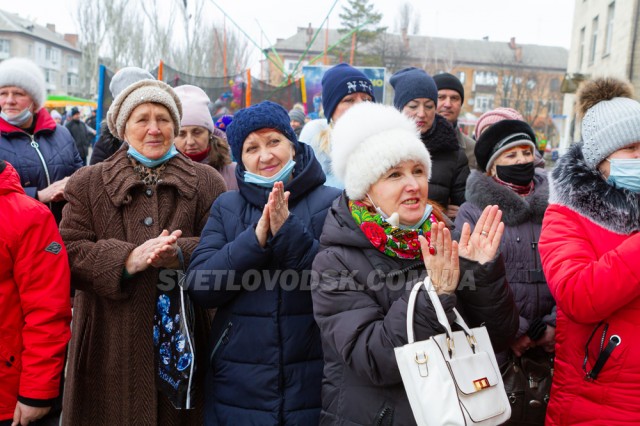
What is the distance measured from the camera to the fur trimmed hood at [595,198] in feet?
7.66

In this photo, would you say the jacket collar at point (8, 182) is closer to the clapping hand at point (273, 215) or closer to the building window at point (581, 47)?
the clapping hand at point (273, 215)

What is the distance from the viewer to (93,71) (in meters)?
48.6

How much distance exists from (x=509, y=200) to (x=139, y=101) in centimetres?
198

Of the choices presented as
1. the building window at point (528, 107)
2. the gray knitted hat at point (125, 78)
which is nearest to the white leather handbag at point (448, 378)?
the gray knitted hat at point (125, 78)

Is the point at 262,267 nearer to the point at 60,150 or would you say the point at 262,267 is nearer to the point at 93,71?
the point at 60,150

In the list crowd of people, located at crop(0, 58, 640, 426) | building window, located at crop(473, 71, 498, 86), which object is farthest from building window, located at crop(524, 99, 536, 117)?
crowd of people, located at crop(0, 58, 640, 426)

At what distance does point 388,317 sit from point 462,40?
287 feet

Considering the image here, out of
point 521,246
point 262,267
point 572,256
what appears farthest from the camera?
point 521,246

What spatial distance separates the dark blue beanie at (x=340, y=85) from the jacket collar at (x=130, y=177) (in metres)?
1.46

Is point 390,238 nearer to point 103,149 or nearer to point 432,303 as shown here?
point 432,303

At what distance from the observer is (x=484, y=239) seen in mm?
2152

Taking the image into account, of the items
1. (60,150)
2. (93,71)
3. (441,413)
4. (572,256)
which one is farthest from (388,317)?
(93,71)

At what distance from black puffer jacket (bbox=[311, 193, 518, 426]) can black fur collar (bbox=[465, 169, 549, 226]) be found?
886 millimetres

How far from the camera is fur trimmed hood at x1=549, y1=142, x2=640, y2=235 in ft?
7.66
